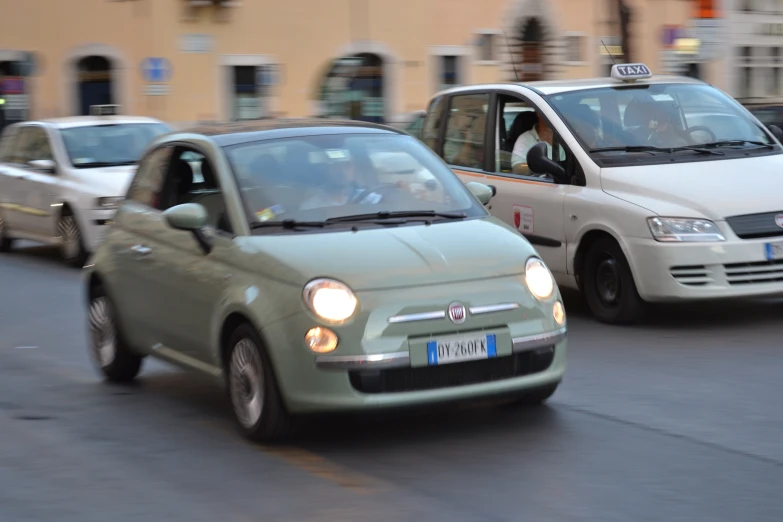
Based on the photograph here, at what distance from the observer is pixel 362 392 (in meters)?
6.26

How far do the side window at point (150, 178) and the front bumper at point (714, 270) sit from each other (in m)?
3.42

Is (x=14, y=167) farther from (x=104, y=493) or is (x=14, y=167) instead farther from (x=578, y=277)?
(x=104, y=493)

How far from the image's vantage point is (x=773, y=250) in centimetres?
965

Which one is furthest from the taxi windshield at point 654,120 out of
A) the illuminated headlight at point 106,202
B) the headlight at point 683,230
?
the illuminated headlight at point 106,202

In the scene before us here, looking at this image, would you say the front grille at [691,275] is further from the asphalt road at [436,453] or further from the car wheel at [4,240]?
the car wheel at [4,240]

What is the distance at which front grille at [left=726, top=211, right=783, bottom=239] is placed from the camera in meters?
9.62

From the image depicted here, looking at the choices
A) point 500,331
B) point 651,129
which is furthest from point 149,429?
point 651,129

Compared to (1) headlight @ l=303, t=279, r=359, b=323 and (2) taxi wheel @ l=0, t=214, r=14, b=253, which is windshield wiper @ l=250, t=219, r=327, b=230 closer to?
(1) headlight @ l=303, t=279, r=359, b=323

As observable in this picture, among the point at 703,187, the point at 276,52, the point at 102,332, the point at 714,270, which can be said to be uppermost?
the point at 276,52

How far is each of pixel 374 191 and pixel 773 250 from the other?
3.54 m

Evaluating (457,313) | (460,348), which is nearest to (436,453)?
(460,348)

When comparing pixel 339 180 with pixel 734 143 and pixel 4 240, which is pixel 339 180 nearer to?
pixel 734 143

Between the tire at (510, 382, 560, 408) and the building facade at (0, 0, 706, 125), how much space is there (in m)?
25.8

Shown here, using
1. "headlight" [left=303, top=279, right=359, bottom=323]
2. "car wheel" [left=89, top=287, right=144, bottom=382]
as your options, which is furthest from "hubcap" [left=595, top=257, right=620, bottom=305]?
"headlight" [left=303, top=279, right=359, bottom=323]
